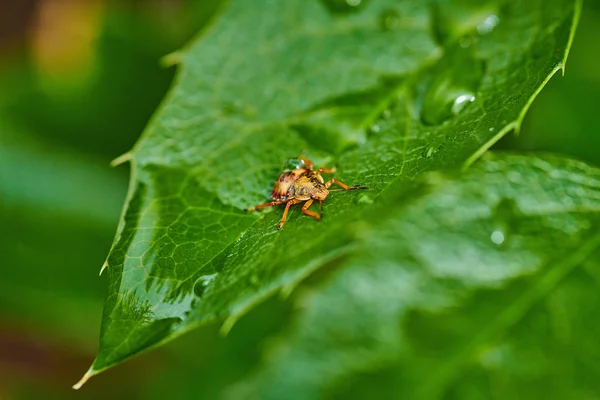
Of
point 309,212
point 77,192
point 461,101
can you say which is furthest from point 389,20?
point 77,192

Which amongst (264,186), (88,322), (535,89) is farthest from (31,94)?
(535,89)

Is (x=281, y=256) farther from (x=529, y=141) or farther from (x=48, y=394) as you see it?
(x=48, y=394)

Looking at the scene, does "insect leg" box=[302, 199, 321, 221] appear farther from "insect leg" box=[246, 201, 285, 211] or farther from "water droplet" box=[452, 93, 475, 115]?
"water droplet" box=[452, 93, 475, 115]

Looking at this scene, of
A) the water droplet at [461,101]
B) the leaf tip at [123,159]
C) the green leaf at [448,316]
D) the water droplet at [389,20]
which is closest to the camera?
the green leaf at [448,316]

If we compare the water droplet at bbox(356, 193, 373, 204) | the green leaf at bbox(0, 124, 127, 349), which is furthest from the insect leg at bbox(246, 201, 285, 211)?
the green leaf at bbox(0, 124, 127, 349)

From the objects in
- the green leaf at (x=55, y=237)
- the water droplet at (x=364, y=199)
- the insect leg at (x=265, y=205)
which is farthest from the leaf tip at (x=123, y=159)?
the green leaf at (x=55, y=237)

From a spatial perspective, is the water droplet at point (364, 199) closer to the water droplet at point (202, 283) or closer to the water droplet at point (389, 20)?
the water droplet at point (202, 283)
